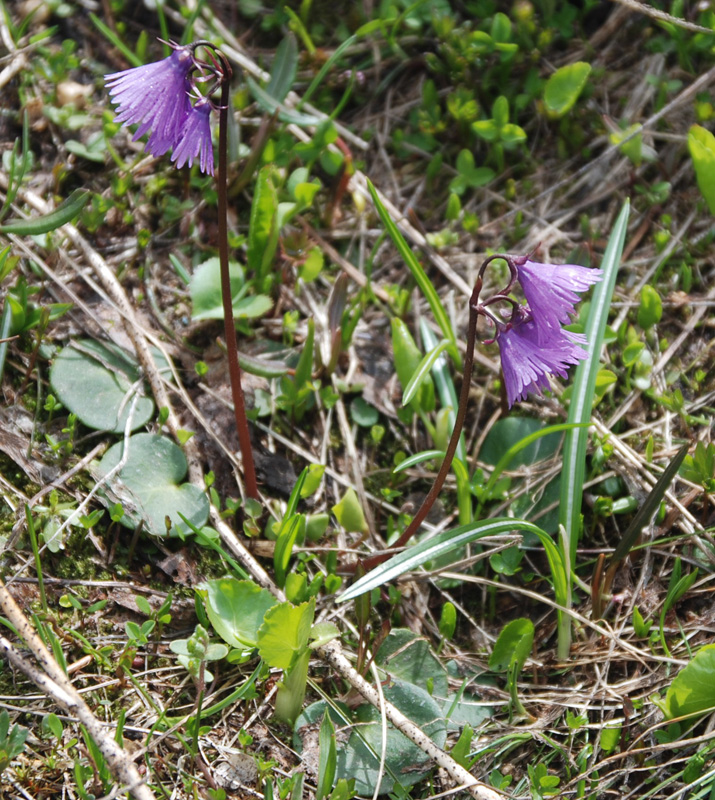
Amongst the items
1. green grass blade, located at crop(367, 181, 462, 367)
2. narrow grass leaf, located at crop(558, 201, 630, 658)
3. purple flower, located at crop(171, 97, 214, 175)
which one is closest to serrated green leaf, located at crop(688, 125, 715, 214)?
narrow grass leaf, located at crop(558, 201, 630, 658)

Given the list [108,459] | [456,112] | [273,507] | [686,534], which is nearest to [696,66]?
[456,112]

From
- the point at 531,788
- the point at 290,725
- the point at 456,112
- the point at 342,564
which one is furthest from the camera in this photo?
the point at 456,112

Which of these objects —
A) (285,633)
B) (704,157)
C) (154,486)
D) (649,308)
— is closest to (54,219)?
(154,486)

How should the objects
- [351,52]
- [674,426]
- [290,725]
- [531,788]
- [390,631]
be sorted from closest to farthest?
[531,788]
[290,725]
[390,631]
[674,426]
[351,52]

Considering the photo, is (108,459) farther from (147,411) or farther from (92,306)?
(92,306)

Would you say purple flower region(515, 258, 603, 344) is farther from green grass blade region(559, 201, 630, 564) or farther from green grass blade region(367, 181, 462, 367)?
green grass blade region(367, 181, 462, 367)

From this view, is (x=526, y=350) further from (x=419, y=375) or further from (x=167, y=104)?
→ (x=167, y=104)
